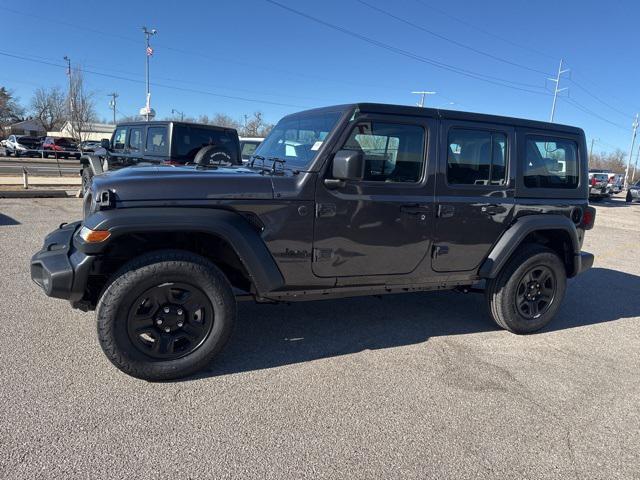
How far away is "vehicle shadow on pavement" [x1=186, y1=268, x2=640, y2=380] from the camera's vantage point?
149 inches

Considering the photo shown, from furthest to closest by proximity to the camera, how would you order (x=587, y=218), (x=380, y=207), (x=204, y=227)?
(x=587, y=218) < (x=380, y=207) < (x=204, y=227)

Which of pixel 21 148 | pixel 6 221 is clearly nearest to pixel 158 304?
pixel 6 221

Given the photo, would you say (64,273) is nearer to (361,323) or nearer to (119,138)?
(361,323)

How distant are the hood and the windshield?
1.47 ft

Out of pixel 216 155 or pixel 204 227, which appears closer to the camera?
pixel 204 227

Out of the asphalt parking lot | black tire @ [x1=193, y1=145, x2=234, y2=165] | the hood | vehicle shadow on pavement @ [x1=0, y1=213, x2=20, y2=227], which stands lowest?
the asphalt parking lot

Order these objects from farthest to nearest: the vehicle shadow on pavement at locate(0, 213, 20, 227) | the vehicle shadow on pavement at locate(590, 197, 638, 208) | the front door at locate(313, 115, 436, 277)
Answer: the vehicle shadow on pavement at locate(590, 197, 638, 208)
the vehicle shadow on pavement at locate(0, 213, 20, 227)
the front door at locate(313, 115, 436, 277)

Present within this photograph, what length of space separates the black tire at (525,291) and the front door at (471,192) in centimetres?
38

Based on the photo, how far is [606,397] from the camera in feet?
11.2

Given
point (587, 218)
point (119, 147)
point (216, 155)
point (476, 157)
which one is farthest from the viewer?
point (119, 147)

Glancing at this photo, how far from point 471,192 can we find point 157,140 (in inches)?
265

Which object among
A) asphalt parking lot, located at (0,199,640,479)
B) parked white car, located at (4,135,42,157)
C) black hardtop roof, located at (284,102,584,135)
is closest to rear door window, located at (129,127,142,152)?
asphalt parking lot, located at (0,199,640,479)

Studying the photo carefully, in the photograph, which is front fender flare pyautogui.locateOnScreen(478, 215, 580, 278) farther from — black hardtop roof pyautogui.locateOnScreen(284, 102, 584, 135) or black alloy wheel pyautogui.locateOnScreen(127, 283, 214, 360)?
black alloy wheel pyautogui.locateOnScreen(127, 283, 214, 360)

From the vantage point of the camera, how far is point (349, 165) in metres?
3.28
